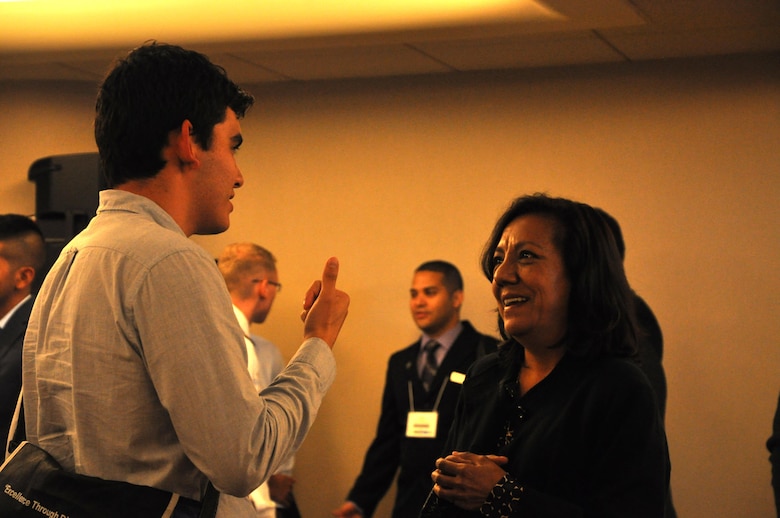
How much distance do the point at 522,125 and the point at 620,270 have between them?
3.10 meters

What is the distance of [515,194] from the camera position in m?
5.10

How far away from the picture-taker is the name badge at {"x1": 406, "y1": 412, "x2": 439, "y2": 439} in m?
4.37

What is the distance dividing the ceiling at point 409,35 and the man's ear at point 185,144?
2.43 m

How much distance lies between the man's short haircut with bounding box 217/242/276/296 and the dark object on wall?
0.71 m

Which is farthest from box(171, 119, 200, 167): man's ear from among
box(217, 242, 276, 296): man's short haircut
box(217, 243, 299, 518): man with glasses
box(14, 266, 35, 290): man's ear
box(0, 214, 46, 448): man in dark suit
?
box(217, 242, 276, 296): man's short haircut

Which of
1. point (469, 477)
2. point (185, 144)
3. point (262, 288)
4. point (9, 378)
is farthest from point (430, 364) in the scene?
point (185, 144)

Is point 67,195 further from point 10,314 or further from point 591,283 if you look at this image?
point 591,283

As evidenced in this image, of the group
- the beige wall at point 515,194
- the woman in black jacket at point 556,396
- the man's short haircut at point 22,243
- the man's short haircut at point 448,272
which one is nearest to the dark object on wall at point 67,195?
the man's short haircut at point 22,243

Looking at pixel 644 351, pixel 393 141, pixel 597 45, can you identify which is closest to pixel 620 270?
pixel 644 351

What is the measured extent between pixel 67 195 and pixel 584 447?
362 centimetres

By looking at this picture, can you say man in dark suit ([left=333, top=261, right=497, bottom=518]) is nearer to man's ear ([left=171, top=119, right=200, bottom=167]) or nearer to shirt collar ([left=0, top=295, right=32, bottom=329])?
shirt collar ([left=0, top=295, right=32, bottom=329])

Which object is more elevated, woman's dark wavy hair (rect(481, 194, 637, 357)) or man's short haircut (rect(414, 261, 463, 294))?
woman's dark wavy hair (rect(481, 194, 637, 357))

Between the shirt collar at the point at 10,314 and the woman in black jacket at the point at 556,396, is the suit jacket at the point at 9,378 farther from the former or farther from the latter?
the woman in black jacket at the point at 556,396

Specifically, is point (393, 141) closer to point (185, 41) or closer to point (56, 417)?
point (185, 41)
